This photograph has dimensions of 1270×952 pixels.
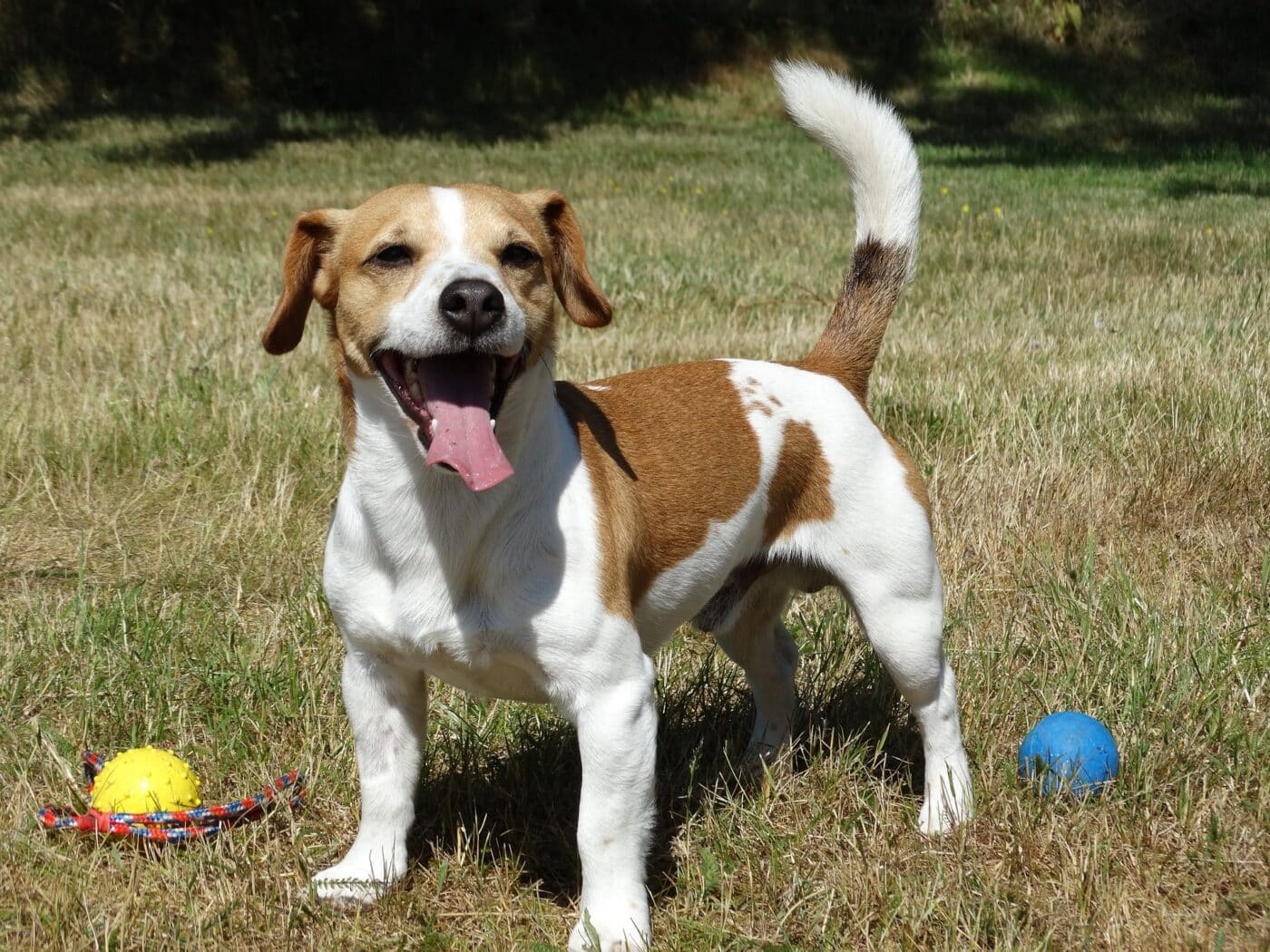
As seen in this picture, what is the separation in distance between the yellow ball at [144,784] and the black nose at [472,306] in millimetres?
1322

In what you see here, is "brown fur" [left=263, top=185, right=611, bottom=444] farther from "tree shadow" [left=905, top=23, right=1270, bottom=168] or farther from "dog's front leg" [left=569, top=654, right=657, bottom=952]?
"tree shadow" [left=905, top=23, right=1270, bottom=168]

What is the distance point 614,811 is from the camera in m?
2.72

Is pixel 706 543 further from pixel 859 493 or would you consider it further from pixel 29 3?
pixel 29 3

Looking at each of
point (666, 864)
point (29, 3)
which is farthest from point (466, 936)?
point (29, 3)

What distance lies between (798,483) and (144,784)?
64.0 inches

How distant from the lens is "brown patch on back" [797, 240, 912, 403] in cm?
367

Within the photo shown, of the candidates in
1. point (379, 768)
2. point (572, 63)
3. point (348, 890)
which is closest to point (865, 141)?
point (379, 768)

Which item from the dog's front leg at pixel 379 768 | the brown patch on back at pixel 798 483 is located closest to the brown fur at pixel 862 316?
the brown patch on back at pixel 798 483

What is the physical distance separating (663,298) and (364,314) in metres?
Answer: 5.22

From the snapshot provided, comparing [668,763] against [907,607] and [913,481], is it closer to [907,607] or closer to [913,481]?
[907,607]

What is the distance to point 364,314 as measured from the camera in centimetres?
271

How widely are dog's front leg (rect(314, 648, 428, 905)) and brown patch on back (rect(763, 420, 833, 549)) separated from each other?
905 mm

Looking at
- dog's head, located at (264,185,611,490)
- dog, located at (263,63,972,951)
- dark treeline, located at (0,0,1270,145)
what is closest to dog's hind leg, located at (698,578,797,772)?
dog, located at (263,63,972,951)

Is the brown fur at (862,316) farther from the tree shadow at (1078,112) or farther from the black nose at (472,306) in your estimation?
the tree shadow at (1078,112)
